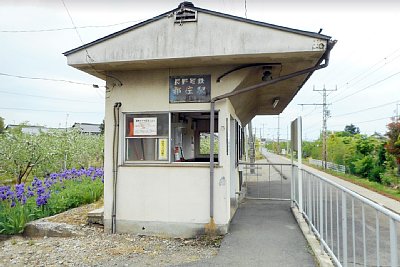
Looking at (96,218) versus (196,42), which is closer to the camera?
(196,42)

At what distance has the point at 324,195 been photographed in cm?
446

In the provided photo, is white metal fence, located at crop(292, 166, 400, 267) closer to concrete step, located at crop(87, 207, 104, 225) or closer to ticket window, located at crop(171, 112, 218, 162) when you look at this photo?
ticket window, located at crop(171, 112, 218, 162)

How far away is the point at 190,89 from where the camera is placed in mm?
5887

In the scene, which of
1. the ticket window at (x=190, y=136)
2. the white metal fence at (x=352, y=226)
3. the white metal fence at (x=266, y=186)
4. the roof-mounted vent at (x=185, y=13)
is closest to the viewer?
the white metal fence at (x=352, y=226)

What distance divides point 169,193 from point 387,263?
399cm

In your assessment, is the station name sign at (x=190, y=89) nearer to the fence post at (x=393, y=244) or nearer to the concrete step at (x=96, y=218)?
the concrete step at (x=96, y=218)

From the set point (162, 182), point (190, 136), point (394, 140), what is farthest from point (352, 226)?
point (394, 140)

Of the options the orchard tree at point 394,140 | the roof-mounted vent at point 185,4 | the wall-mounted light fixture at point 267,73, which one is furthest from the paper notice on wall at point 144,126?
the orchard tree at point 394,140

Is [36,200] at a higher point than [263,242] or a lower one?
higher

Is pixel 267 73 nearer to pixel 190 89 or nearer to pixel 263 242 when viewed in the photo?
pixel 190 89

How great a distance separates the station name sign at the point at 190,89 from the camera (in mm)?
5828

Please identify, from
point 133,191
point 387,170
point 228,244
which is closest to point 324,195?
point 228,244

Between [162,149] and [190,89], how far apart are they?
4.08ft

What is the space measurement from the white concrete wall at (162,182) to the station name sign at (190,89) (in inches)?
3.2
